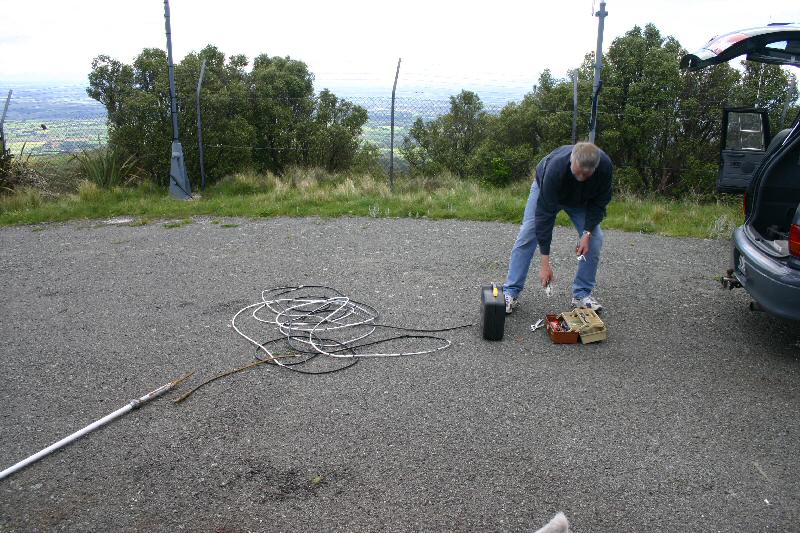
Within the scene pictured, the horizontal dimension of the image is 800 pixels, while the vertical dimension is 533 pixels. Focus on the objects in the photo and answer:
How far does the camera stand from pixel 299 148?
43.8 feet

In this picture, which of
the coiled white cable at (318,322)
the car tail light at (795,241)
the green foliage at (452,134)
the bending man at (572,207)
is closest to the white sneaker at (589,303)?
the bending man at (572,207)

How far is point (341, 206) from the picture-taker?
9.54m

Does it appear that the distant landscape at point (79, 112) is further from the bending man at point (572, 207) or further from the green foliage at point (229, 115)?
the bending man at point (572, 207)

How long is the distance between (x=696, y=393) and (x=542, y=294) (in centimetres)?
195

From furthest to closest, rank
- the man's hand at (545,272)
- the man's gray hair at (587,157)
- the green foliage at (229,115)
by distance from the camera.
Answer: the green foliage at (229,115), the man's hand at (545,272), the man's gray hair at (587,157)

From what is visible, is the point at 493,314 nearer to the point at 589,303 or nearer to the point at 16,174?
the point at 589,303

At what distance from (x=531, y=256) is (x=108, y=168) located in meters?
8.63

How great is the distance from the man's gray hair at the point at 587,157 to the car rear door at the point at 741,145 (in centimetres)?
262

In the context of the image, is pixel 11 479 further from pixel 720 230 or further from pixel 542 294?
pixel 720 230

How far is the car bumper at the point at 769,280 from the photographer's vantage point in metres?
3.99

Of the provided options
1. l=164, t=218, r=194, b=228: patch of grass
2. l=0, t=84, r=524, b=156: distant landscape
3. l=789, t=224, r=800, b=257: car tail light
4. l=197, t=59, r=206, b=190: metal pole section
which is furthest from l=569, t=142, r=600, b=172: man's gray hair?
l=197, t=59, r=206, b=190: metal pole section

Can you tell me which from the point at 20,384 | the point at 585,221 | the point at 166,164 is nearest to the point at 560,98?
the point at 166,164

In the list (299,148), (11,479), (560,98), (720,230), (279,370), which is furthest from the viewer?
(299,148)

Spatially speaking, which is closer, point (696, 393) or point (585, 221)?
point (696, 393)
